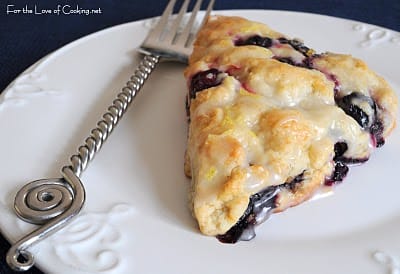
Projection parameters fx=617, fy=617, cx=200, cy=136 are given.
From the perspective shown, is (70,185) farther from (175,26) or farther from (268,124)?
(175,26)

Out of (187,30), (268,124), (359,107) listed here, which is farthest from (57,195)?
(187,30)

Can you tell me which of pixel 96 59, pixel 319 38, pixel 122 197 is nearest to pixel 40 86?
pixel 96 59

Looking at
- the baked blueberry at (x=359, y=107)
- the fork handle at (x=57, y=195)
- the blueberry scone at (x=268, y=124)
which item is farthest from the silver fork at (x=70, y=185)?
the baked blueberry at (x=359, y=107)

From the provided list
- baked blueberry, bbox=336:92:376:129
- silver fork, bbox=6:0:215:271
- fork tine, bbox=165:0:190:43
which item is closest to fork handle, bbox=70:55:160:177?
silver fork, bbox=6:0:215:271

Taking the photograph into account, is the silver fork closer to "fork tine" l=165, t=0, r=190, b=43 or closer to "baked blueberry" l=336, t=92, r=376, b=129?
"fork tine" l=165, t=0, r=190, b=43

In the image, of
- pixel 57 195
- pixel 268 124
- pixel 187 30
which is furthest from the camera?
pixel 187 30

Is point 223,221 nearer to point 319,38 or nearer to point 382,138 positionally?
point 382,138
